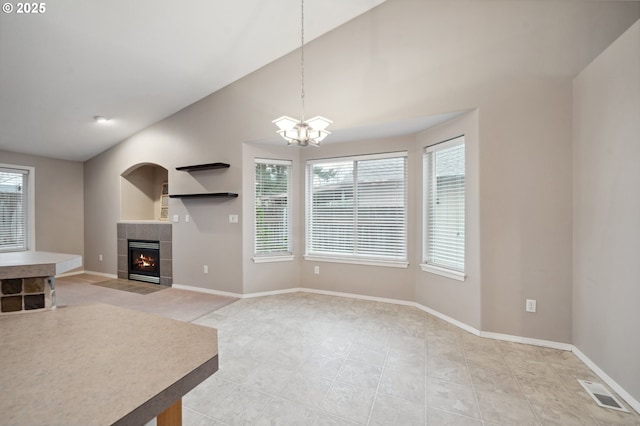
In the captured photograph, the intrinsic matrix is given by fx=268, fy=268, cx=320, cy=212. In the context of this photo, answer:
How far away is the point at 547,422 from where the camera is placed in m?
1.73

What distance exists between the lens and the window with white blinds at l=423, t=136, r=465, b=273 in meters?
3.21

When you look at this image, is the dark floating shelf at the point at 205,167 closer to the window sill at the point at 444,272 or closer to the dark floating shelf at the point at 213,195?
the dark floating shelf at the point at 213,195

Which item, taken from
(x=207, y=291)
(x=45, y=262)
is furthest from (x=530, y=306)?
(x=207, y=291)

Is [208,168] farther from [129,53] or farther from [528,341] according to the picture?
[528,341]

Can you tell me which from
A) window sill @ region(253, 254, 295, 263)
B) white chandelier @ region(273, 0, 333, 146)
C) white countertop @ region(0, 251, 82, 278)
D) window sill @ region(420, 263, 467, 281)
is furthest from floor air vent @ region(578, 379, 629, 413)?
window sill @ region(253, 254, 295, 263)

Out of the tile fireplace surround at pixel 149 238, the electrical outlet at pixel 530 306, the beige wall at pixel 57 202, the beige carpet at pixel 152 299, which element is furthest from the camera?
the beige wall at pixel 57 202

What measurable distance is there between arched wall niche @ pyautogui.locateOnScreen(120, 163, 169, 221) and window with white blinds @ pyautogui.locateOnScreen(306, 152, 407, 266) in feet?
10.9

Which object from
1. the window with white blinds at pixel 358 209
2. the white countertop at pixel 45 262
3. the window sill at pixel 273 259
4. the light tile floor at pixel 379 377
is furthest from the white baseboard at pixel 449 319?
the white countertop at pixel 45 262

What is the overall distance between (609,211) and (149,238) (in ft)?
20.4

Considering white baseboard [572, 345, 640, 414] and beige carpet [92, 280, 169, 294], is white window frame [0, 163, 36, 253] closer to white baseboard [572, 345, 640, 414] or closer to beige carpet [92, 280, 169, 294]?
beige carpet [92, 280, 169, 294]

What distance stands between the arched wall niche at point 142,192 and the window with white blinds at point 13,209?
5.41 ft

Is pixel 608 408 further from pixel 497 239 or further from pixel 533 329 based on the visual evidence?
pixel 497 239

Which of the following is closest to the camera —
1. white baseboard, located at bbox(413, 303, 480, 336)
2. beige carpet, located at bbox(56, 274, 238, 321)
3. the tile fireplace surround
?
white baseboard, located at bbox(413, 303, 480, 336)

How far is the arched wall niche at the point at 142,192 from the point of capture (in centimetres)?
543
